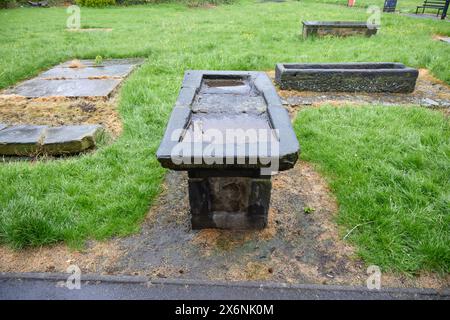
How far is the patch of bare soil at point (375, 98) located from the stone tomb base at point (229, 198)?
2501 millimetres

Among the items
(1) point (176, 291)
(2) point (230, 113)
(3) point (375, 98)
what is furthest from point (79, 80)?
(3) point (375, 98)

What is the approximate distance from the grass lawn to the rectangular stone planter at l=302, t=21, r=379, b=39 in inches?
24.6

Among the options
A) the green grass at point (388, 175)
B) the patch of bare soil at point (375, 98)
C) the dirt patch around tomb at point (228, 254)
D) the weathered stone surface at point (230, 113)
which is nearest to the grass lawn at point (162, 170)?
the green grass at point (388, 175)

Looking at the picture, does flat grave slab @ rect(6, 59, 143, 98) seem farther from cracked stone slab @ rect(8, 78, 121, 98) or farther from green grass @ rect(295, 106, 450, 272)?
green grass @ rect(295, 106, 450, 272)

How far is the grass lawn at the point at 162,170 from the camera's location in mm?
2367

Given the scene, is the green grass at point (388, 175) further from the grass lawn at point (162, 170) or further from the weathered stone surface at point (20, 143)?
the weathered stone surface at point (20, 143)

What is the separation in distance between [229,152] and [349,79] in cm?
408

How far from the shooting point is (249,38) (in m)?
8.34

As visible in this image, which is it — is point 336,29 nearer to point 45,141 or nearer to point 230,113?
point 230,113
